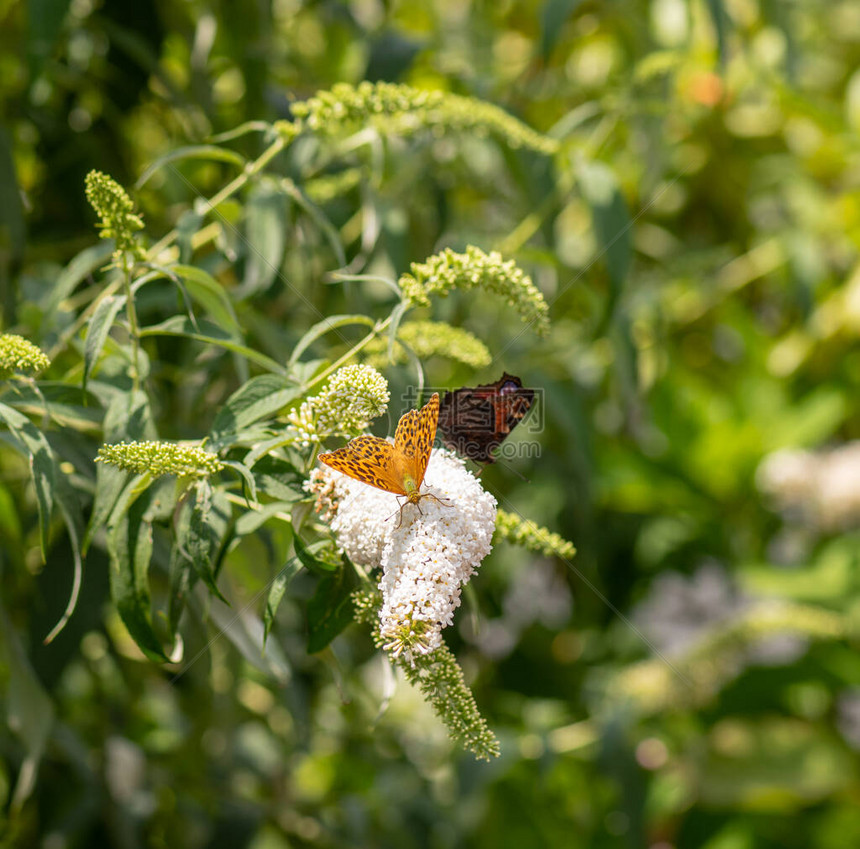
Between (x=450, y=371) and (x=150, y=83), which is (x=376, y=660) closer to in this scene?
(x=450, y=371)

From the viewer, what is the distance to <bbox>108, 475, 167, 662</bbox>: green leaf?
506 millimetres

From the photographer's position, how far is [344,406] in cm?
45

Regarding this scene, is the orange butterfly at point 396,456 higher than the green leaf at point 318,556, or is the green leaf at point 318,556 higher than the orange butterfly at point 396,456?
the orange butterfly at point 396,456

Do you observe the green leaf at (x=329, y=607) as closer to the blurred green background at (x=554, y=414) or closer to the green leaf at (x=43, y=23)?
the blurred green background at (x=554, y=414)

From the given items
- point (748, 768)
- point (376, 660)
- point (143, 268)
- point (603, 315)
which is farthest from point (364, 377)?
point (748, 768)

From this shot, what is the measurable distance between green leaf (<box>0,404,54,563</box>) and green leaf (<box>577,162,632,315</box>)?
0.55 meters

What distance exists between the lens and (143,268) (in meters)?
0.56

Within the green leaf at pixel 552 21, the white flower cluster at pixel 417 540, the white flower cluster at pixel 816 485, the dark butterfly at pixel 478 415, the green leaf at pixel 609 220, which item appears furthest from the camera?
the white flower cluster at pixel 816 485

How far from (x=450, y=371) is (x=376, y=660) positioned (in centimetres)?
40

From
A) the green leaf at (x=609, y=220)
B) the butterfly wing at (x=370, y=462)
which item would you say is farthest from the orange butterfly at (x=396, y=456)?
the green leaf at (x=609, y=220)

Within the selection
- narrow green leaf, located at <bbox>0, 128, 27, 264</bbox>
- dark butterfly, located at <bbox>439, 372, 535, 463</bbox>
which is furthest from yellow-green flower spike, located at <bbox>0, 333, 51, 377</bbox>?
narrow green leaf, located at <bbox>0, 128, 27, 264</bbox>

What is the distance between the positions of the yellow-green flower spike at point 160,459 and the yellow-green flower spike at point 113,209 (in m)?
0.13

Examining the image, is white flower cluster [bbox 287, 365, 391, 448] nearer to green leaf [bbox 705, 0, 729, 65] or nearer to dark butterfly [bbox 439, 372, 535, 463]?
dark butterfly [bbox 439, 372, 535, 463]

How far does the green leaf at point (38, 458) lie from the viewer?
48 centimetres
